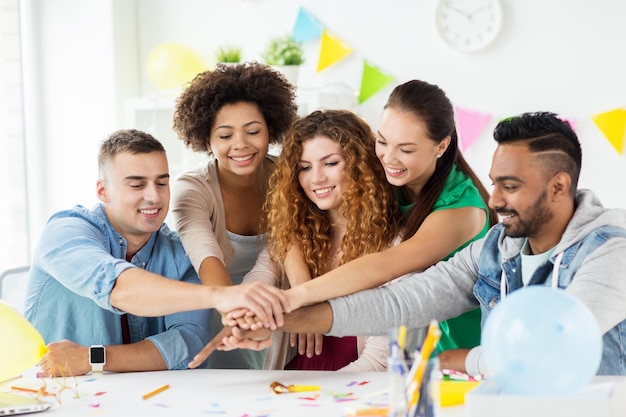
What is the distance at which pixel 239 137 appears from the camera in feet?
8.91

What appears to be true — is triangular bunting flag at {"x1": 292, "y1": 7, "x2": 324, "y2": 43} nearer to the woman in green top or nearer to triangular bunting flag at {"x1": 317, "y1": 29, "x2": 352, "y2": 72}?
triangular bunting flag at {"x1": 317, "y1": 29, "x2": 352, "y2": 72}

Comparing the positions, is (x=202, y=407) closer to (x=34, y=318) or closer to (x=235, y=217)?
(x=34, y=318)

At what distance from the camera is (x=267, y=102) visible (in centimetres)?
286

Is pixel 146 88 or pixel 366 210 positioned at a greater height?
pixel 146 88

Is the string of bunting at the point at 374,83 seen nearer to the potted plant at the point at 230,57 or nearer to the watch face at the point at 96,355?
the potted plant at the point at 230,57

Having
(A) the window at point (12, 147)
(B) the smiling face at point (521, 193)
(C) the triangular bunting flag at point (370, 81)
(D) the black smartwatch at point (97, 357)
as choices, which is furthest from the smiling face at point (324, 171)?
(A) the window at point (12, 147)

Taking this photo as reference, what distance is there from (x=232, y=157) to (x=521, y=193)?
1.05 meters

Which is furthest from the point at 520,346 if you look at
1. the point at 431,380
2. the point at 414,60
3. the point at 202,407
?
the point at 414,60

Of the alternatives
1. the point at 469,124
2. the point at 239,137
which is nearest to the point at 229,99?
the point at 239,137

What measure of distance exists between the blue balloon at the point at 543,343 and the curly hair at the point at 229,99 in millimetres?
1647

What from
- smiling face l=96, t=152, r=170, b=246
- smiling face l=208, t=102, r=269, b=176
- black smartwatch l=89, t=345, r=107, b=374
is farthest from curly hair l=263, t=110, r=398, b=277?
black smartwatch l=89, t=345, r=107, b=374

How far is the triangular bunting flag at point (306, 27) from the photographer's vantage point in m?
4.62

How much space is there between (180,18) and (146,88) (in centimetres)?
44

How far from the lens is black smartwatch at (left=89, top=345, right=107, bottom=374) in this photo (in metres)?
2.10
